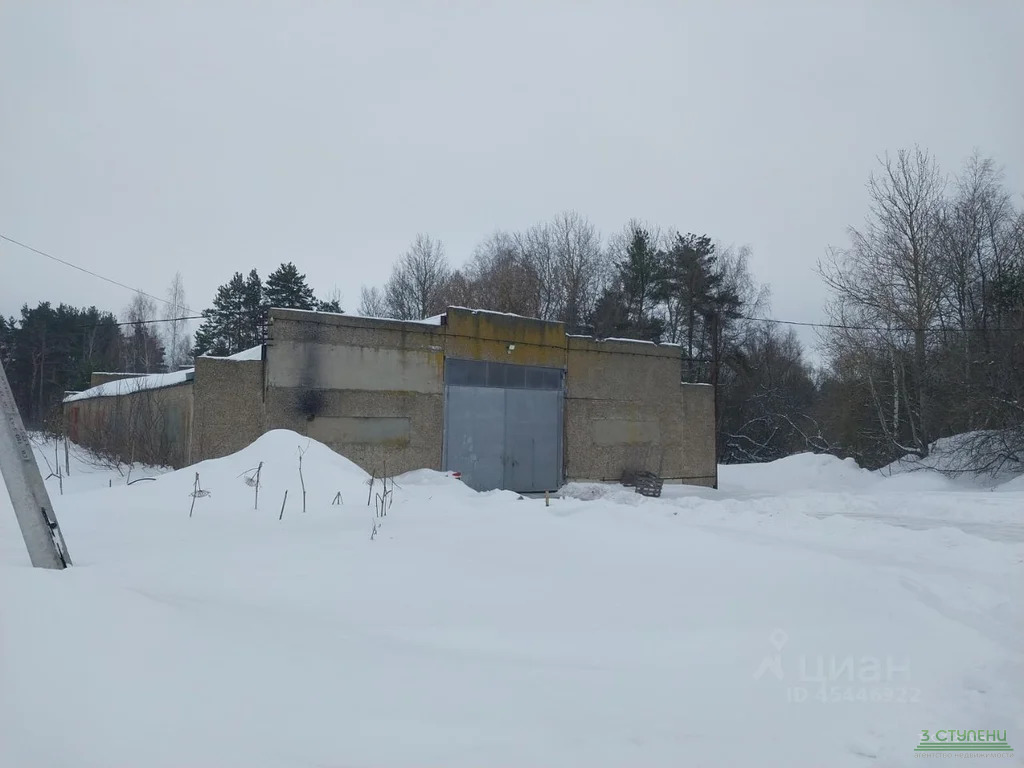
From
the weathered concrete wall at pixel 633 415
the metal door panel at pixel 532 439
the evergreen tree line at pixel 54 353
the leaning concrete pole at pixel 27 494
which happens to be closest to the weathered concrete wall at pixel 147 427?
the metal door panel at pixel 532 439

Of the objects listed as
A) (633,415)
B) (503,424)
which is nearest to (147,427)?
(503,424)

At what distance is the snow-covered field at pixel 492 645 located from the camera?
3.07 metres

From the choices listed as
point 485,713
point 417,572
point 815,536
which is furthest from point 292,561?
point 815,536

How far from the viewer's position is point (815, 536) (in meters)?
8.19

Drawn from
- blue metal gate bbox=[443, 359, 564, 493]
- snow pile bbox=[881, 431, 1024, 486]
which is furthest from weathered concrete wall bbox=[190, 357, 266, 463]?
snow pile bbox=[881, 431, 1024, 486]

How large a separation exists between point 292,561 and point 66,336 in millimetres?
53728

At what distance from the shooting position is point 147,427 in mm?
17328

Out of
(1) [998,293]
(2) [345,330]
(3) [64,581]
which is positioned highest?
(1) [998,293]

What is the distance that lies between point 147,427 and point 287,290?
27.2 metres

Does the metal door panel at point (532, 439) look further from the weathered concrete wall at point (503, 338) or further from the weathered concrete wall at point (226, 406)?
the weathered concrete wall at point (226, 406)

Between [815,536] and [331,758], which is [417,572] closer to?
[331,758]

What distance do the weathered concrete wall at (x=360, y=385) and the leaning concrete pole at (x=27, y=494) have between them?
35.0 ft

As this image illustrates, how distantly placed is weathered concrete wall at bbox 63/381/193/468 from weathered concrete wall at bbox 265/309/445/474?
206 centimetres

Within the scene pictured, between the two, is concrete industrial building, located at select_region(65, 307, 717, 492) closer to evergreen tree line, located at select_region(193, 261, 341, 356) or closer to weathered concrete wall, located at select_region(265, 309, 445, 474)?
weathered concrete wall, located at select_region(265, 309, 445, 474)
